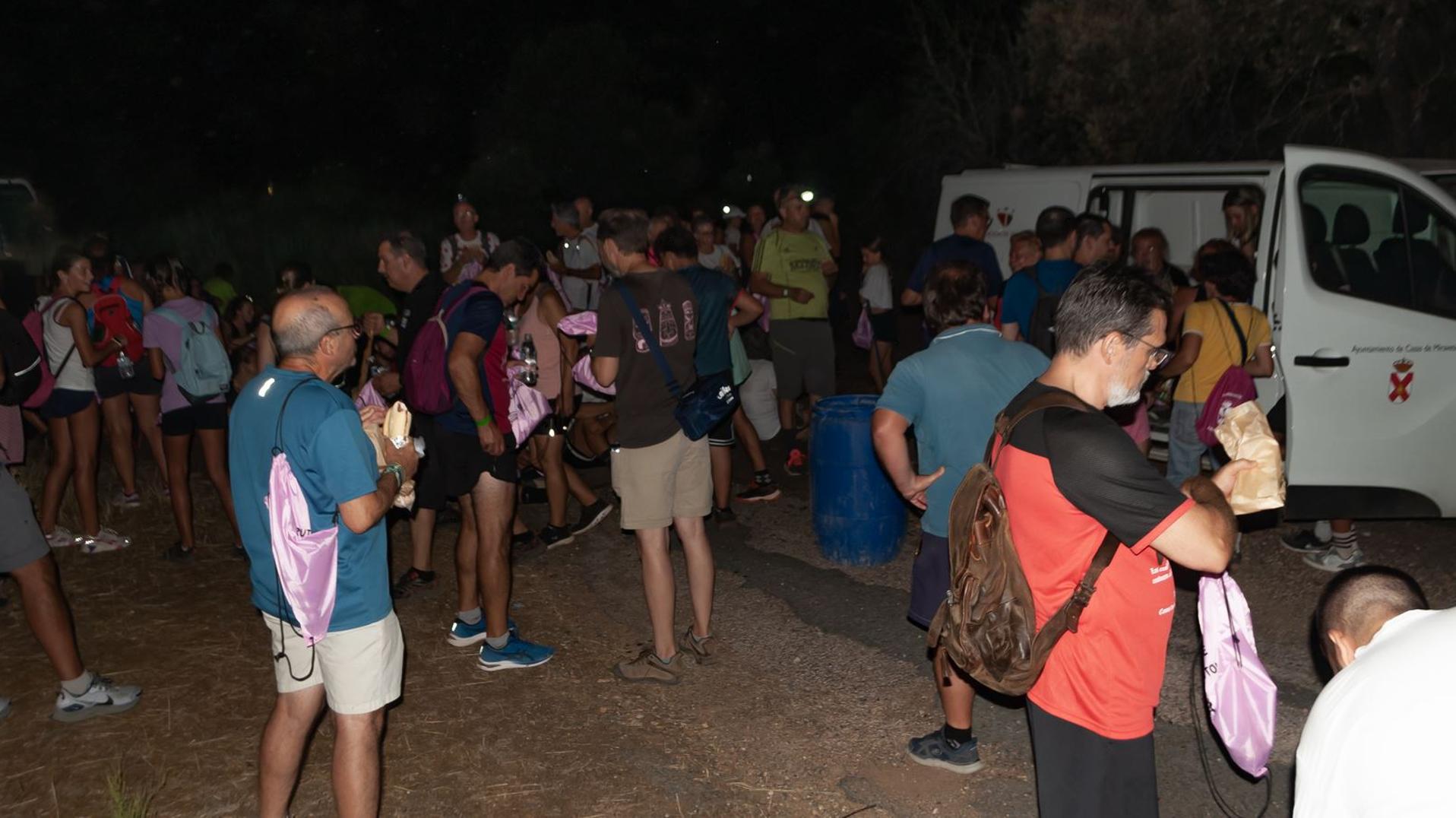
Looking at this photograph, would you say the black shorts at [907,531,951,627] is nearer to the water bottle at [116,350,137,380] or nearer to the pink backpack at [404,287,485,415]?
the pink backpack at [404,287,485,415]

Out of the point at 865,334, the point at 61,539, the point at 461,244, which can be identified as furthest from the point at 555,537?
the point at 865,334

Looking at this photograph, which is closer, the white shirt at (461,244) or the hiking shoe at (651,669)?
the hiking shoe at (651,669)

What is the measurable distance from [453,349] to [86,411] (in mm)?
3622

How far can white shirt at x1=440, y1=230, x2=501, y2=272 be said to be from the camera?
32.6 feet

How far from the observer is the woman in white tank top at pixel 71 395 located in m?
6.96

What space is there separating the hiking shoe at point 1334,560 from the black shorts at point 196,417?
649 centimetres

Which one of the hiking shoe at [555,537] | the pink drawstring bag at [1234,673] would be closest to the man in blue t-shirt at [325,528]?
the pink drawstring bag at [1234,673]

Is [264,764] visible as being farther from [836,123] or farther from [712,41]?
[712,41]

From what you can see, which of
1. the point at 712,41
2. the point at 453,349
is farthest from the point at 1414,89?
the point at 712,41

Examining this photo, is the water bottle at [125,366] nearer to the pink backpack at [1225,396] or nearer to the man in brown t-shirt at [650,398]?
the man in brown t-shirt at [650,398]

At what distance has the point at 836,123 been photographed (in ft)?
82.0

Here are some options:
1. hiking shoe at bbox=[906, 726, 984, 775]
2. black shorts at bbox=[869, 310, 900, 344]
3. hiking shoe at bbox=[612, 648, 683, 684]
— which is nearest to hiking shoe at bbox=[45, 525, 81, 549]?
hiking shoe at bbox=[612, 648, 683, 684]

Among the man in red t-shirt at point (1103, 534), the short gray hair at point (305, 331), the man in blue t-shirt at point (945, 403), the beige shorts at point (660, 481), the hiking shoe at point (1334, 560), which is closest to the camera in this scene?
the man in red t-shirt at point (1103, 534)

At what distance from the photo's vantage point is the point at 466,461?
5293mm
